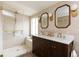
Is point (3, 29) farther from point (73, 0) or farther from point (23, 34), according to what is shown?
point (73, 0)

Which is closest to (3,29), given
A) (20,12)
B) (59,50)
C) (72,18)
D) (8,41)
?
(8,41)

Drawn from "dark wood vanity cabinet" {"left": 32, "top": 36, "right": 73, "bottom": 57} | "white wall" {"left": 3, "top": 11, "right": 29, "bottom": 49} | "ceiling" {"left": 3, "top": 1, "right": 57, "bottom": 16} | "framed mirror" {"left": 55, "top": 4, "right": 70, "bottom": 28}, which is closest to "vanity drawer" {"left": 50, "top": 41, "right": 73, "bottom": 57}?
"dark wood vanity cabinet" {"left": 32, "top": 36, "right": 73, "bottom": 57}

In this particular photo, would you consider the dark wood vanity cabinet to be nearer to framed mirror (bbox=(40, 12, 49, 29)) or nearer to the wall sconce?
the wall sconce

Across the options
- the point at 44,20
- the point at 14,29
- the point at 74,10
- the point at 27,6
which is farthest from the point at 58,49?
the point at 14,29

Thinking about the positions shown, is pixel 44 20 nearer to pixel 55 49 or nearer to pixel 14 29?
pixel 14 29

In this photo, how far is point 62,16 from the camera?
1.77 metres

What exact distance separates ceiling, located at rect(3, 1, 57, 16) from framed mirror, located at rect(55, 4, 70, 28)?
1.10 feet

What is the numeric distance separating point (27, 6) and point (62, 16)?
1.17 m

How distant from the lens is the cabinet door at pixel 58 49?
44.7 inches

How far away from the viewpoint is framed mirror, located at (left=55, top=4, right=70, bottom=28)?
64.6 inches

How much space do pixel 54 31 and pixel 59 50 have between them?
845 millimetres

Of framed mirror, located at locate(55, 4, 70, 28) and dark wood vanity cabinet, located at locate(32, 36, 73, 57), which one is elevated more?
framed mirror, located at locate(55, 4, 70, 28)

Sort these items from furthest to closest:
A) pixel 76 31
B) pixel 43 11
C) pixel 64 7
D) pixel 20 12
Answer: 1. pixel 20 12
2. pixel 43 11
3. pixel 64 7
4. pixel 76 31

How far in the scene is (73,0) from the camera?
1.49 metres
